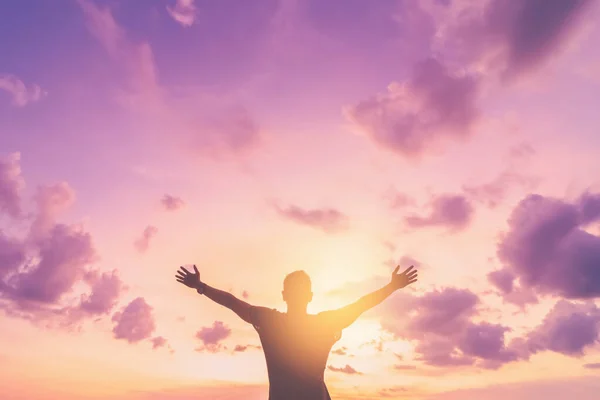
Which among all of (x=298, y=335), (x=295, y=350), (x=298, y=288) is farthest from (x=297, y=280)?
(x=295, y=350)

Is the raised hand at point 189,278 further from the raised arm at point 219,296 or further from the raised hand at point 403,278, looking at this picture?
the raised hand at point 403,278

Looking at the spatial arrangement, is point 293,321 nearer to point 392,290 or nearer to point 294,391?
point 294,391

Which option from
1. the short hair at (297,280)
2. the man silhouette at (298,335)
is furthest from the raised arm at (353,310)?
the short hair at (297,280)

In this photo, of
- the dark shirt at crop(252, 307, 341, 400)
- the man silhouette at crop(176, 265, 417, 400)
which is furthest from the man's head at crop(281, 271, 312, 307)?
the dark shirt at crop(252, 307, 341, 400)

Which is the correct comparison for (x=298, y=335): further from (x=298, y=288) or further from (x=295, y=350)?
(x=298, y=288)

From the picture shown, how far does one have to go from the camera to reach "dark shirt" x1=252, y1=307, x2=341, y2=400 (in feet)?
31.9

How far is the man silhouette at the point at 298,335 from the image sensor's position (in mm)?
9734

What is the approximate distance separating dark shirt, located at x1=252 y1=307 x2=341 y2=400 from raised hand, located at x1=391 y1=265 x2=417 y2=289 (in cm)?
159

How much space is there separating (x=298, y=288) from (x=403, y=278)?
235 centimetres

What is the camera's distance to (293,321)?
32.8ft

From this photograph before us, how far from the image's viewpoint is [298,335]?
9.95 m

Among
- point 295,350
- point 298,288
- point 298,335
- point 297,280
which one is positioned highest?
point 297,280

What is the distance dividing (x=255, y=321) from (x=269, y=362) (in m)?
0.77

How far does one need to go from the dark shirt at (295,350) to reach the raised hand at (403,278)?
5.21 ft
